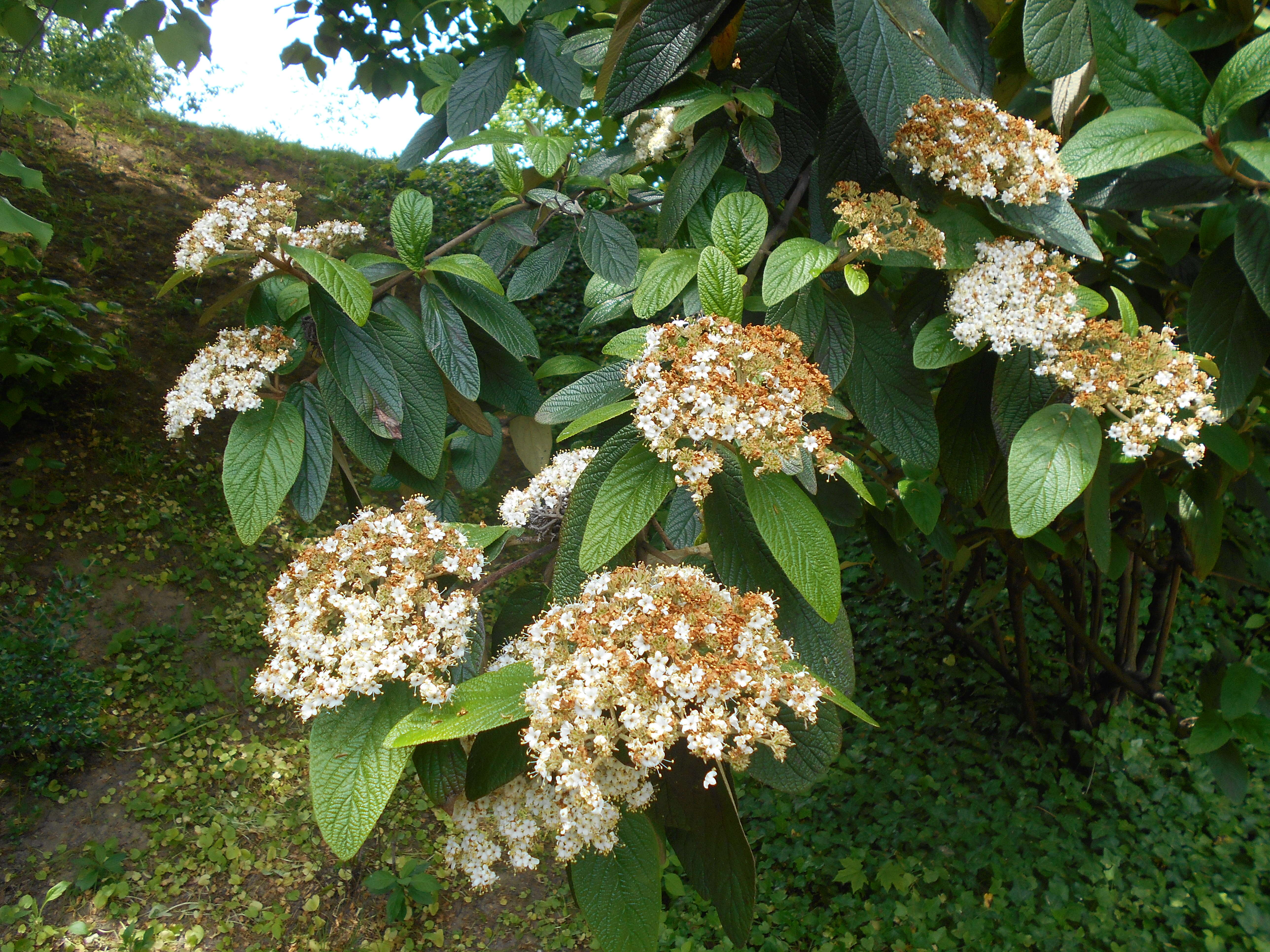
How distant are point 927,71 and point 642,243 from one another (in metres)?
3.38

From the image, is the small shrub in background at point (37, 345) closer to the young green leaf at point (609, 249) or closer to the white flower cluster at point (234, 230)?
the white flower cluster at point (234, 230)

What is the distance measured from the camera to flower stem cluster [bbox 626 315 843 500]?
917 millimetres

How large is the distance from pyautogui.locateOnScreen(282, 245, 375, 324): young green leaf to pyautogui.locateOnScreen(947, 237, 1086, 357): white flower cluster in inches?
35.8

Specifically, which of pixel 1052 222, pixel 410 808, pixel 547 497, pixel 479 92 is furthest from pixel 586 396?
pixel 410 808

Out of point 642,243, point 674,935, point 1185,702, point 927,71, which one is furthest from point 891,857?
point 642,243

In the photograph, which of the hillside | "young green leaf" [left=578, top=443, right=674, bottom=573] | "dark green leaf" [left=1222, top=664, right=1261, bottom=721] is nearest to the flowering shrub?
"young green leaf" [left=578, top=443, right=674, bottom=573]

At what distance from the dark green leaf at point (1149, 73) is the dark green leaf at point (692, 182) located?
594 mm

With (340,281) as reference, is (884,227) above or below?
above

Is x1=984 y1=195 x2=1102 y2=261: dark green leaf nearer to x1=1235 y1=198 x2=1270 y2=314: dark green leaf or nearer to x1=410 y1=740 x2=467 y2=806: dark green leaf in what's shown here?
x1=1235 y1=198 x2=1270 y2=314: dark green leaf

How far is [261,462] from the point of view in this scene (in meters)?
1.31

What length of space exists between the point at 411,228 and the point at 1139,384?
1.28 metres

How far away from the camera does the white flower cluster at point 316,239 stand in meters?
1.45

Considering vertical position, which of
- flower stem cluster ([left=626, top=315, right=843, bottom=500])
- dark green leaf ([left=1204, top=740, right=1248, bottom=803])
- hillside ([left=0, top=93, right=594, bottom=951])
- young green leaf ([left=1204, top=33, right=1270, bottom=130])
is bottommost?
hillside ([left=0, top=93, right=594, bottom=951])

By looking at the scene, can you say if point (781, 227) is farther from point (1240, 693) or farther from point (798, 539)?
point (1240, 693)
